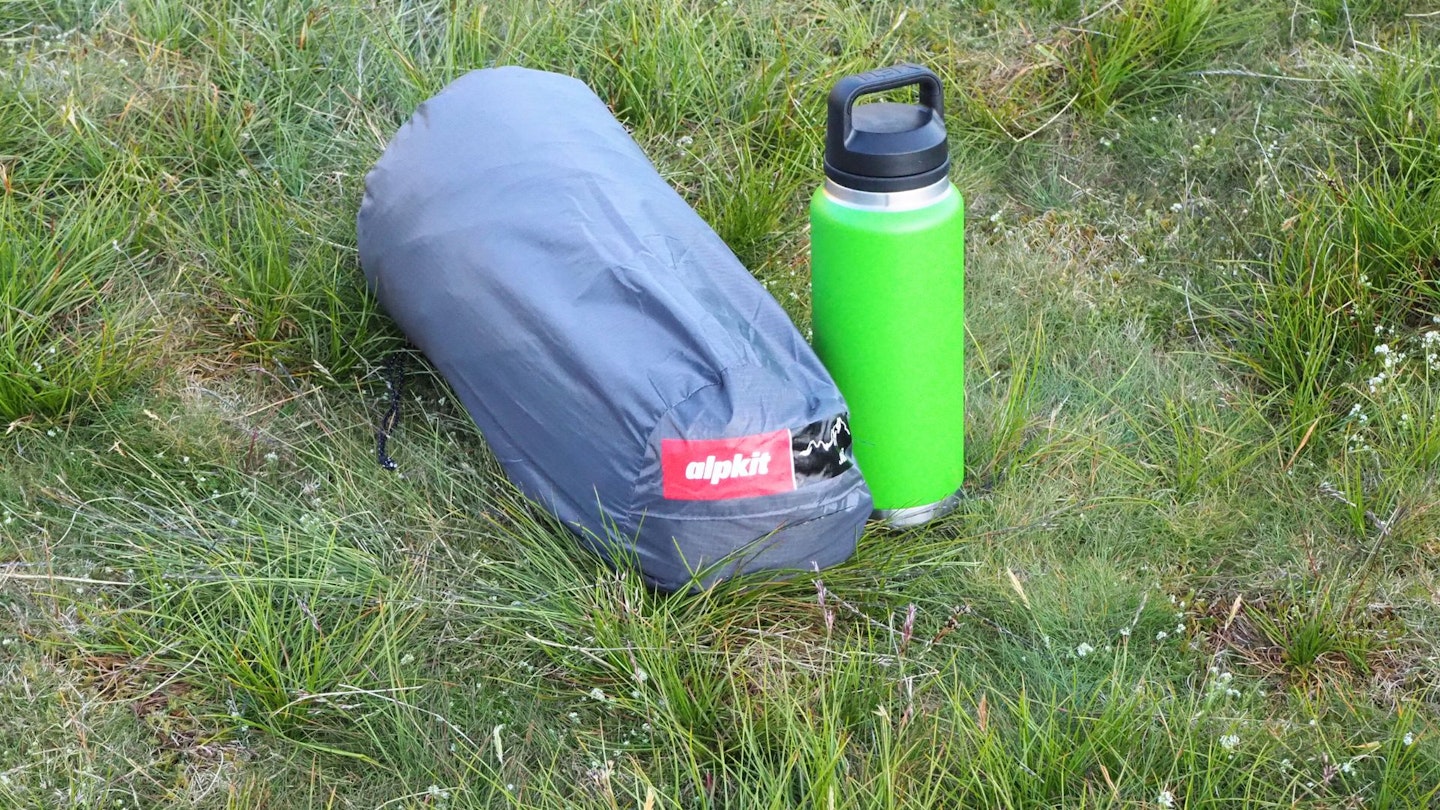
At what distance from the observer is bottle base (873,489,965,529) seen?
2.82 meters

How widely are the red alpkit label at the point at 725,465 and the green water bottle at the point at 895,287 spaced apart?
320 millimetres

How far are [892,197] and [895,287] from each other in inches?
6.6

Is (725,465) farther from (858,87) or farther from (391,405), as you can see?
(391,405)

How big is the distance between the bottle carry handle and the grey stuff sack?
343 millimetres

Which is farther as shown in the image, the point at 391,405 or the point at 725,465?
the point at 391,405

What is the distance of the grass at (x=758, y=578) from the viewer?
2.38 meters

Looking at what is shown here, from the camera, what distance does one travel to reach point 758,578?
2.58m

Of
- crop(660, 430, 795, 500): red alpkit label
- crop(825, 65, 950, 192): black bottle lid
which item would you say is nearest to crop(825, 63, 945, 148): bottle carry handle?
crop(825, 65, 950, 192): black bottle lid

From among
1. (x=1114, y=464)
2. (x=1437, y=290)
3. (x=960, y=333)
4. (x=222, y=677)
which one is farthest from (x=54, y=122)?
(x=1437, y=290)

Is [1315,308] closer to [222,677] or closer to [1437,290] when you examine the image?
[1437,290]

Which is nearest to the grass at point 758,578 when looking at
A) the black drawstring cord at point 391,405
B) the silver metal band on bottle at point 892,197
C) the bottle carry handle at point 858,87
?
the black drawstring cord at point 391,405

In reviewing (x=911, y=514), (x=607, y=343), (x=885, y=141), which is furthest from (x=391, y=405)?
(x=885, y=141)

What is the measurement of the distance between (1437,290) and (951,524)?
130cm

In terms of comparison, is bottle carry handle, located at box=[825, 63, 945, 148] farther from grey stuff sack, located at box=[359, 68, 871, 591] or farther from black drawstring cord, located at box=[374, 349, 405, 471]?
black drawstring cord, located at box=[374, 349, 405, 471]
